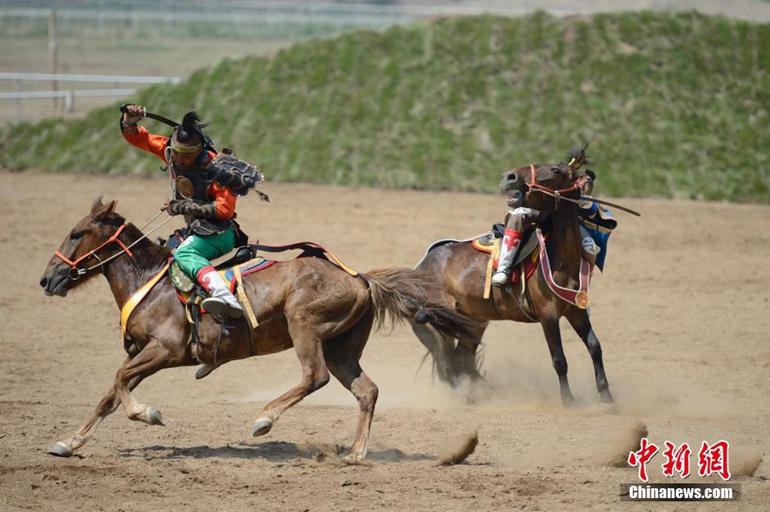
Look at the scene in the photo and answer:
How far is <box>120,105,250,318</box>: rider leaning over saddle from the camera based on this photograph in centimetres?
791

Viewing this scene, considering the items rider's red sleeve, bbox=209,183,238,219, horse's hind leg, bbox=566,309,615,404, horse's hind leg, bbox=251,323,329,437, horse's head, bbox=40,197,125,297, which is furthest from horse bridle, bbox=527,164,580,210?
horse's head, bbox=40,197,125,297

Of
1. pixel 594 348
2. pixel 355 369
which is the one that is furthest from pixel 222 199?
pixel 594 348

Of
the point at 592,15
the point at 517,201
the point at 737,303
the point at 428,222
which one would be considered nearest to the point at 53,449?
the point at 517,201

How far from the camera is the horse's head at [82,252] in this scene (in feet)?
26.6

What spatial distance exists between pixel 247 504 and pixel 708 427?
4.31m

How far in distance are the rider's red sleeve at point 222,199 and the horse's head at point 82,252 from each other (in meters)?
0.82

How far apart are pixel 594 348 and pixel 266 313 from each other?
338 cm

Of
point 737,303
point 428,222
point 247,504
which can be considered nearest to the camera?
point 247,504

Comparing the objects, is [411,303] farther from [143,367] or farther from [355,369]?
[143,367]

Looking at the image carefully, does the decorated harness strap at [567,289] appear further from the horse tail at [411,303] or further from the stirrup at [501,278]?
the horse tail at [411,303]

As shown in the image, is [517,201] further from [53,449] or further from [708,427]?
[53,449]

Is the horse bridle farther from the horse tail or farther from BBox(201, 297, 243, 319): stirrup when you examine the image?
BBox(201, 297, 243, 319): stirrup

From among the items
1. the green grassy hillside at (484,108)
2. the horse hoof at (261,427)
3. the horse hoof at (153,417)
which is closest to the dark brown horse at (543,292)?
the horse hoof at (261,427)

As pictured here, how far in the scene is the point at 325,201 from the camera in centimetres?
2036
